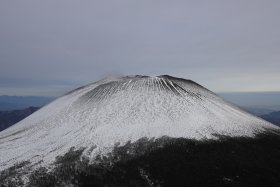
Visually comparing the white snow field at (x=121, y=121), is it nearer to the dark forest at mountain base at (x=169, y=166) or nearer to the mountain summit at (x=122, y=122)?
the mountain summit at (x=122, y=122)

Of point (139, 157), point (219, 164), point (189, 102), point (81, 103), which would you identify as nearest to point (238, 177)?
point (219, 164)

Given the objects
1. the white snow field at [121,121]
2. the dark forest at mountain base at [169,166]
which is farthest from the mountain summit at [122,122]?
the dark forest at mountain base at [169,166]

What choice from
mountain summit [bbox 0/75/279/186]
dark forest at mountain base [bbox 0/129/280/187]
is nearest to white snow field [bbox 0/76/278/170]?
mountain summit [bbox 0/75/279/186]

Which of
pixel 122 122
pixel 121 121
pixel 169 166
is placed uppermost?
pixel 121 121

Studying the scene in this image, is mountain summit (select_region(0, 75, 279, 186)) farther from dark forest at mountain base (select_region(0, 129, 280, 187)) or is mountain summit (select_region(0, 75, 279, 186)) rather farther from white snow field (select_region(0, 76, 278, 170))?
dark forest at mountain base (select_region(0, 129, 280, 187))

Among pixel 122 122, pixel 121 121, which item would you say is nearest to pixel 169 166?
pixel 122 122

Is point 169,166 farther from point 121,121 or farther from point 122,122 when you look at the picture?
point 121,121

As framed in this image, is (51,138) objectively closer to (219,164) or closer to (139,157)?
(139,157)
